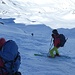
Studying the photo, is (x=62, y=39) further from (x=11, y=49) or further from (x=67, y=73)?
(x=11, y=49)

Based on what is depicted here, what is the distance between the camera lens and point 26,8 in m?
50.7

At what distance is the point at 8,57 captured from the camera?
16.2ft

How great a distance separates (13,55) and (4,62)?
8.2 inches

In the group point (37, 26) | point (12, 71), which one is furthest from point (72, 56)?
point (37, 26)

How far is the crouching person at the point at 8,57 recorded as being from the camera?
4.94 meters

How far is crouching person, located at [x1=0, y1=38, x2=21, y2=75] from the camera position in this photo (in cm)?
494

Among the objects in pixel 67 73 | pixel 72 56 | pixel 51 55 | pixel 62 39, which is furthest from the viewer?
pixel 72 56

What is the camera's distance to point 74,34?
76.3ft

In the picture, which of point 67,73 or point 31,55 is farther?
point 31,55

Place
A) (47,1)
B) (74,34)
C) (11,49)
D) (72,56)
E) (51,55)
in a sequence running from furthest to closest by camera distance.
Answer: (47,1), (74,34), (72,56), (51,55), (11,49)

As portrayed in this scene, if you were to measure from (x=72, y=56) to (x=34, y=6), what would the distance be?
4118cm

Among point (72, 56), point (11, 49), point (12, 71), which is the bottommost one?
point (72, 56)

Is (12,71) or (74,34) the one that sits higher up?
(12,71)

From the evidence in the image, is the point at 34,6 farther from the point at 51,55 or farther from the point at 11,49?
the point at 11,49
